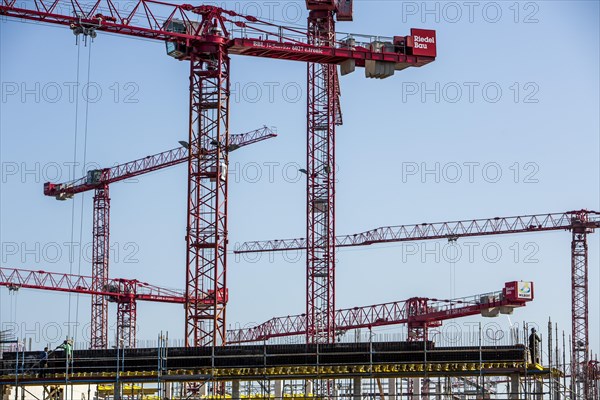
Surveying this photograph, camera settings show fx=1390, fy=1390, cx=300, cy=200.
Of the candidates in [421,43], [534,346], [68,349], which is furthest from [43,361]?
[421,43]

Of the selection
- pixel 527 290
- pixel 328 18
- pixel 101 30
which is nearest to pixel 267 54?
pixel 101 30

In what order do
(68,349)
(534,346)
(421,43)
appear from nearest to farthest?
1. (534,346)
2. (68,349)
3. (421,43)

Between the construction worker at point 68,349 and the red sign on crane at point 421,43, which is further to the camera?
the red sign on crane at point 421,43

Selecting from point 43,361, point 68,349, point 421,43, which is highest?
point 421,43

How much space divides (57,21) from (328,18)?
2586 centimetres

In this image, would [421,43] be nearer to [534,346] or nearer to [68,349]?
[534,346]

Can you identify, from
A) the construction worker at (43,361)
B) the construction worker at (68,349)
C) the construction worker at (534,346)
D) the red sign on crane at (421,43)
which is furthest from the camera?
the red sign on crane at (421,43)

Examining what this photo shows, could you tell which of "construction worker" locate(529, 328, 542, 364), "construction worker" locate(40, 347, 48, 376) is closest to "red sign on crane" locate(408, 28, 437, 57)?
"construction worker" locate(529, 328, 542, 364)

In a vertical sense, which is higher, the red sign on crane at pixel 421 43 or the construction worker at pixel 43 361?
the red sign on crane at pixel 421 43

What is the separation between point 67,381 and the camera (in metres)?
62.2

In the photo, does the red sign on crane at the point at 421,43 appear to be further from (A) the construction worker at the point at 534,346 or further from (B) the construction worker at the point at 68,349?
(B) the construction worker at the point at 68,349

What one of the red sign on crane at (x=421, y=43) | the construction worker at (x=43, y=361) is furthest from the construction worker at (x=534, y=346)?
the red sign on crane at (x=421, y=43)

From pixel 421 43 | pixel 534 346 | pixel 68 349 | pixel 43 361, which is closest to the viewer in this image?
pixel 534 346

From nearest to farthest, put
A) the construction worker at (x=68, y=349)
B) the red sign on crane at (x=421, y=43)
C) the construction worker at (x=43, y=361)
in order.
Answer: the construction worker at (x=68, y=349), the construction worker at (x=43, y=361), the red sign on crane at (x=421, y=43)
